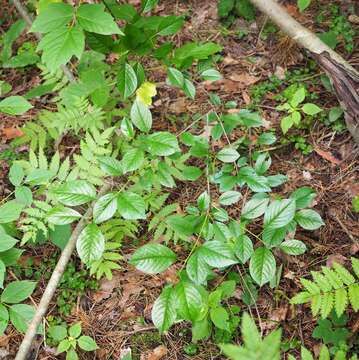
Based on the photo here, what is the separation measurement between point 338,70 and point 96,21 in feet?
5.13

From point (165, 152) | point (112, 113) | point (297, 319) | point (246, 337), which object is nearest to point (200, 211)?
point (165, 152)

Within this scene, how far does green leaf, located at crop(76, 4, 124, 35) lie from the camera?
5.63 feet

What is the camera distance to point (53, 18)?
1.73 m

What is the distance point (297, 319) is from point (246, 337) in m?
1.49

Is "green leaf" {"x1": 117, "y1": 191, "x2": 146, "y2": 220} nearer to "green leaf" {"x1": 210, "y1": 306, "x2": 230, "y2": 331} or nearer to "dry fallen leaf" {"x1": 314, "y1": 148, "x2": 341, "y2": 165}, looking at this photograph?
"green leaf" {"x1": 210, "y1": 306, "x2": 230, "y2": 331}

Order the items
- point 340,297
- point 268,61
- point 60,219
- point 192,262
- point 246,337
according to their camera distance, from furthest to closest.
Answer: point 268,61 < point 340,297 < point 60,219 < point 192,262 < point 246,337

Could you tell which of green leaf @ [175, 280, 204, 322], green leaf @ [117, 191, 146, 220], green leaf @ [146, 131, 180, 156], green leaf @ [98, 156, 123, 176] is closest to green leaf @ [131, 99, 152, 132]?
green leaf @ [146, 131, 180, 156]

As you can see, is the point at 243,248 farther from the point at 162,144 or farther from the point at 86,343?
the point at 86,343

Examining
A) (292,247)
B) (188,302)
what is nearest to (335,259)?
(292,247)

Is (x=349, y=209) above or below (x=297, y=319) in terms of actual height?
above

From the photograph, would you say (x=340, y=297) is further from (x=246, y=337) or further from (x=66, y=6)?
(x=66, y=6)

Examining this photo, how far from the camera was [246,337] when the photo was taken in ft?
3.27

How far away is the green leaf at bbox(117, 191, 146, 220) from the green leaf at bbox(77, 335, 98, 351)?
102 centimetres

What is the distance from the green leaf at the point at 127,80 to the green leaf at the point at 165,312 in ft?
2.86
